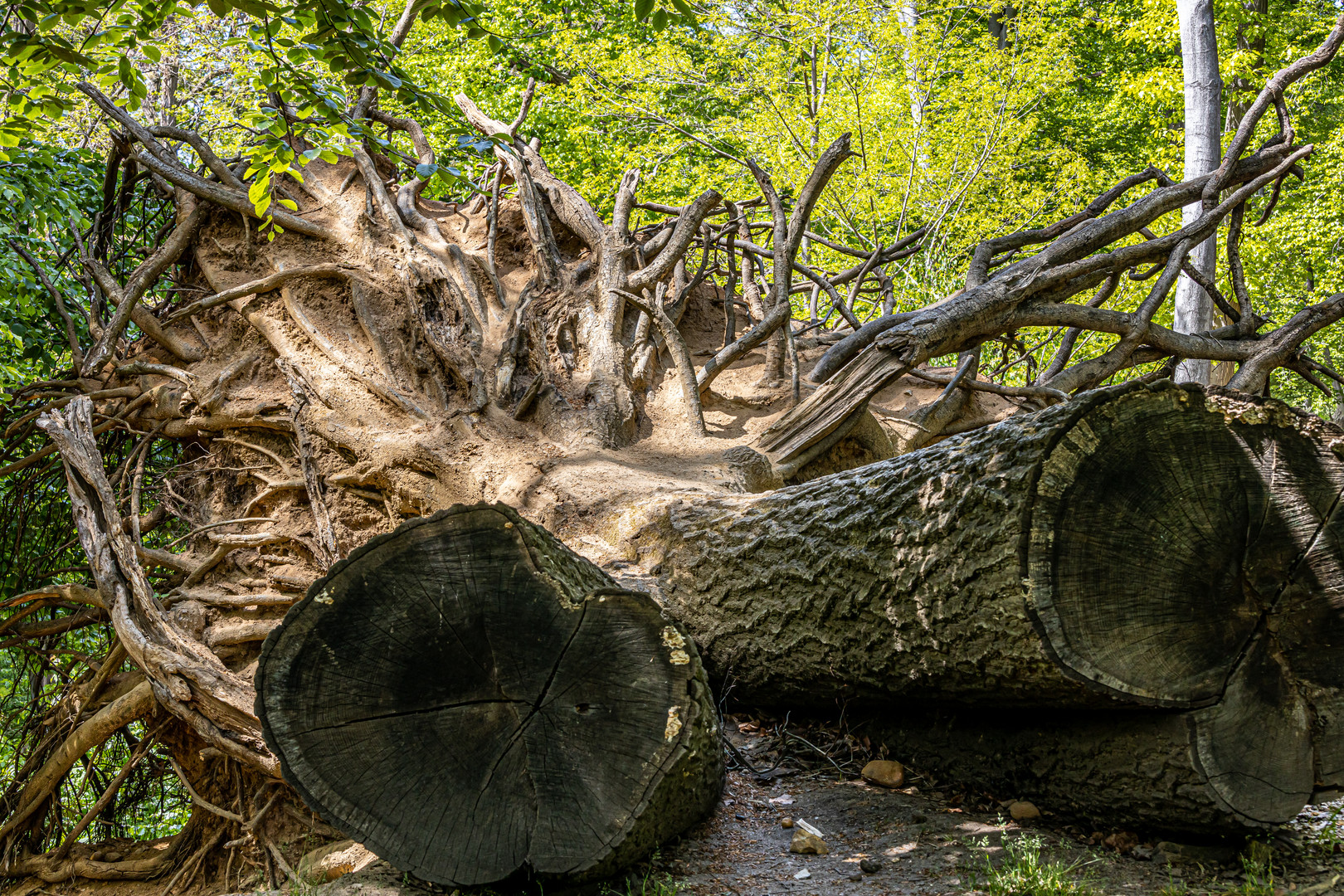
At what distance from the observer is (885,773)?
123 inches

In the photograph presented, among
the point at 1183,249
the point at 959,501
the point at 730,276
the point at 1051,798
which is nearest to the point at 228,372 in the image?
the point at 730,276

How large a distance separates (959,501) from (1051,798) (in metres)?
1.01

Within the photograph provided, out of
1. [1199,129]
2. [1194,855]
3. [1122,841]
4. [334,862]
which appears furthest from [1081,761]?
[1199,129]

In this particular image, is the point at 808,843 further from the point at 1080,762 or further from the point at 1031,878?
the point at 1080,762

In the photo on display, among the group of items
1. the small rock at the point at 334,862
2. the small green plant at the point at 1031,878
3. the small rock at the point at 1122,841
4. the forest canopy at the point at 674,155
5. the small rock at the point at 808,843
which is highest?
the forest canopy at the point at 674,155

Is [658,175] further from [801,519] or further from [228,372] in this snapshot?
[801,519]

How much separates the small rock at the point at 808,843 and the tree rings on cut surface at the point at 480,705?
0.48 metres

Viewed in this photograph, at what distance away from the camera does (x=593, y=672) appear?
7.95ft

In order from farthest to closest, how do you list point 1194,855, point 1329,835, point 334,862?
1. point 334,862
2. point 1329,835
3. point 1194,855

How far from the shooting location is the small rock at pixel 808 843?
8.85 ft

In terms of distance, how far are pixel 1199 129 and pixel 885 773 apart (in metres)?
9.08

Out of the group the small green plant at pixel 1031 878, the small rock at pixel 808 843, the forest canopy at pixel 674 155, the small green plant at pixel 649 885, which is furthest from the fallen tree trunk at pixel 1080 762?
the forest canopy at pixel 674 155

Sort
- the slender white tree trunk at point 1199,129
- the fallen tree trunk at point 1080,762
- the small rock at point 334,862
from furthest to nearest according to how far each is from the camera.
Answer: the slender white tree trunk at point 1199,129 < the small rock at point 334,862 < the fallen tree trunk at point 1080,762

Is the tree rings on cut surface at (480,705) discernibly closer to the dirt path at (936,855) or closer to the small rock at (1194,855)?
the dirt path at (936,855)
